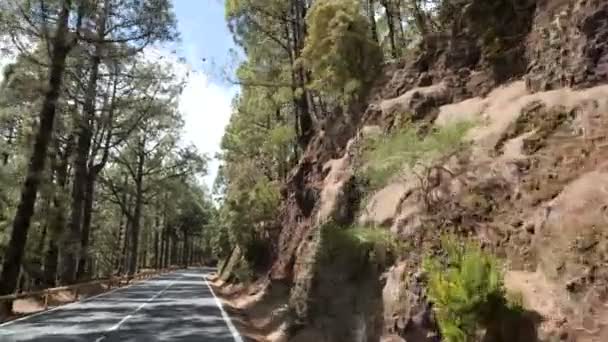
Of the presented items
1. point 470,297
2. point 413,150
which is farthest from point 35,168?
point 470,297

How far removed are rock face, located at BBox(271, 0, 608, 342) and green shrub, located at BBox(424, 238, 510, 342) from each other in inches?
15.6

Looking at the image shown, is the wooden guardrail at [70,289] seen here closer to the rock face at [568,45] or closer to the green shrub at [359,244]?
the green shrub at [359,244]

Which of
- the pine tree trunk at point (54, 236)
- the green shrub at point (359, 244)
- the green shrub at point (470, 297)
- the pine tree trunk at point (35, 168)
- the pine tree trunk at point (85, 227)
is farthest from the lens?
the pine tree trunk at point (85, 227)

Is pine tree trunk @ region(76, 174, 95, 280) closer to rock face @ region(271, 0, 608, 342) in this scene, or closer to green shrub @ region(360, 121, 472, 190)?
rock face @ region(271, 0, 608, 342)

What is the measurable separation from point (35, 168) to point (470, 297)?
19.2 metres

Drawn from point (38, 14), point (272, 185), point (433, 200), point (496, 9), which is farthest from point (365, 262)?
point (272, 185)

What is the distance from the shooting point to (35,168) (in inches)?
889

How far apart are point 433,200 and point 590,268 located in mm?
4716

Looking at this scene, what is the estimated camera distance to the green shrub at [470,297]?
7102 millimetres

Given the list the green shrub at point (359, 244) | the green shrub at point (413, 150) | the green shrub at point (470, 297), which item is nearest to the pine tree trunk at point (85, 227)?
the green shrub at point (359, 244)

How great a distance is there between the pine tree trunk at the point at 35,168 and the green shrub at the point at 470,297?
18.5 meters

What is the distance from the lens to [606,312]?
251 inches

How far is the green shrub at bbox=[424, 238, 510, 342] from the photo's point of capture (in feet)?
23.3

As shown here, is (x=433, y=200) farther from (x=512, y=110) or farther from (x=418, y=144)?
(x=512, y=110)
